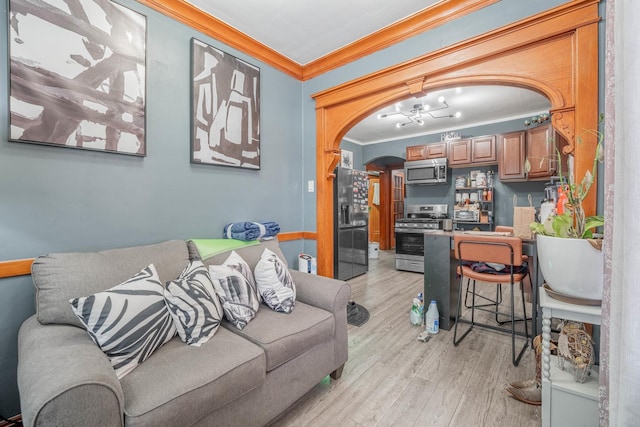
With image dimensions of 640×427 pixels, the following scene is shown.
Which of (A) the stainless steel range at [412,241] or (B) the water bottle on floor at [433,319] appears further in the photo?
(A) the stainless steel range at [412,241]

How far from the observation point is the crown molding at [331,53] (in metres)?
2.02

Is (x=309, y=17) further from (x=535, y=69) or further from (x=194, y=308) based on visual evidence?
(x=194, y=308)

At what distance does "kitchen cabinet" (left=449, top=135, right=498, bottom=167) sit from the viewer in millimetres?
4547

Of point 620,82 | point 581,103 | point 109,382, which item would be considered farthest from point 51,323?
point 581,103

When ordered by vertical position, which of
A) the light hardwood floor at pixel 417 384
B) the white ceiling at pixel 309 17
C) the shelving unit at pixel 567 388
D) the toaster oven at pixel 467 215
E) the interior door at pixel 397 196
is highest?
the white ceiling at pixel 309 17

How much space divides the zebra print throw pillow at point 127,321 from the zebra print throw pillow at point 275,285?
1.92ft

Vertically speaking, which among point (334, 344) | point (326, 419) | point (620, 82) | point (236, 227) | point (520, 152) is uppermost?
point (520, 152)

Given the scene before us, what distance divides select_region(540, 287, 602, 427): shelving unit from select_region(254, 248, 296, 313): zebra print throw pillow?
1357mm

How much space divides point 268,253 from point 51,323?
1.15 metres

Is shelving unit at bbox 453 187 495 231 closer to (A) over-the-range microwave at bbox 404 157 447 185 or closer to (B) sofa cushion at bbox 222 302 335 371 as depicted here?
(A) over-the-range microwave at bbox 404 157 447 185

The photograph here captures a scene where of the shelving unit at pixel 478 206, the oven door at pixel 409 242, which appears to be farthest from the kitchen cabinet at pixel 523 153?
the oven door at pixel 409 242

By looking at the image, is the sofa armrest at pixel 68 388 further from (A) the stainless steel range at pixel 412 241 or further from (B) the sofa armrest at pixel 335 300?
(A) the stainless steel range at pixel 412 241

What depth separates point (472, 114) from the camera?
15.0 ft

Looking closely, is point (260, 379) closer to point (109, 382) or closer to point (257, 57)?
point (109, 382)
